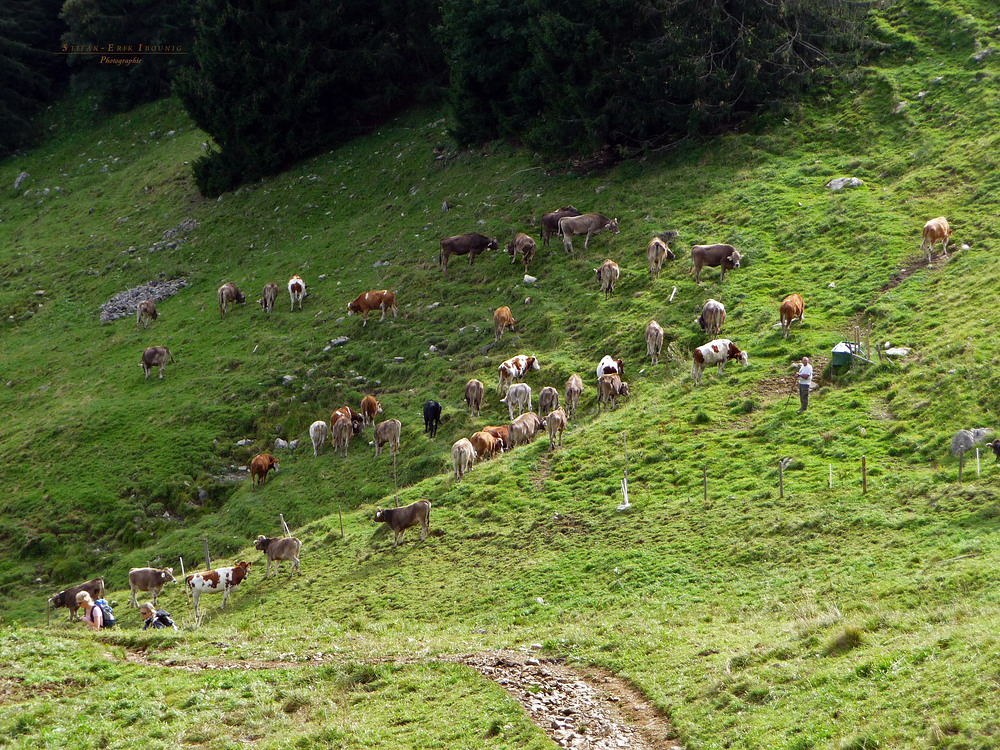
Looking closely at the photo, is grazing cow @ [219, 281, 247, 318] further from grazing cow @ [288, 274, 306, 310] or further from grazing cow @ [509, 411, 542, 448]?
grazing cow @ [509, 411, 542, 448]

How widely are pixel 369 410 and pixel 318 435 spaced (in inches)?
67.1

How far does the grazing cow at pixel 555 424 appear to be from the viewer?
25266 mm

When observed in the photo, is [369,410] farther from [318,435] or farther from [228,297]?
[228,297]

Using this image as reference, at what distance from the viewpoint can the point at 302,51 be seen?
49219 mm

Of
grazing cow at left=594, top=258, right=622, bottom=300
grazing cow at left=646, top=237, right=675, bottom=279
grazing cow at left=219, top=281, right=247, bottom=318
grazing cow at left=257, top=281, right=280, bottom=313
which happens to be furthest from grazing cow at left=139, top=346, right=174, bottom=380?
grazing cow at left=646, top=237, right=675, bottom=279

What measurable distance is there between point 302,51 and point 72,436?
987 inches

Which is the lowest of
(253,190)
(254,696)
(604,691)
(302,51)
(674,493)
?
(674,493)

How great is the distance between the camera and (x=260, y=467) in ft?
96.1

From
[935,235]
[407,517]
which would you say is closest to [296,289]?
[407,517]

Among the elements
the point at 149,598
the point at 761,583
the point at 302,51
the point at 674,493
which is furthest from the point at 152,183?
the point at 761,583

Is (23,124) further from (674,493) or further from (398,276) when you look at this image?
(674,493)

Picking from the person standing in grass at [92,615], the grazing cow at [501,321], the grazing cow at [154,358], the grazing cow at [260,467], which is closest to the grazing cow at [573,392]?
the grazing cow at [501,321]

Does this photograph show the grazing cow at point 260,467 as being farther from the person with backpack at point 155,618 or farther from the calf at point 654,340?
the calf at point 654,340

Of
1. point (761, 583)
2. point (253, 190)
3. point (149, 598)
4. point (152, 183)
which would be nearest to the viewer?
point (761, 583)
